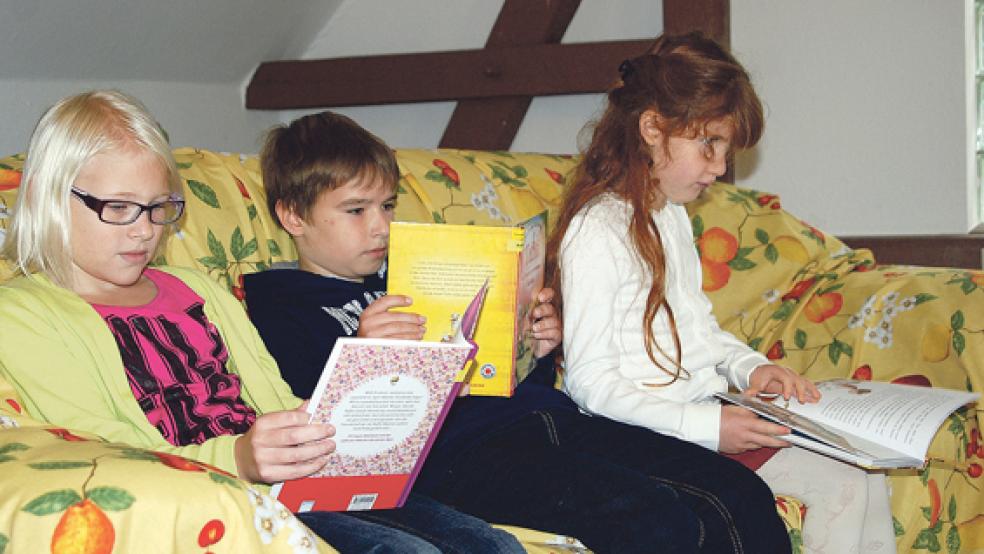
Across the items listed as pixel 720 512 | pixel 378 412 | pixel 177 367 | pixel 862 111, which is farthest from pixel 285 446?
pixel 862 111

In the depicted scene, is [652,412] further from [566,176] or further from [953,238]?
[953,238]

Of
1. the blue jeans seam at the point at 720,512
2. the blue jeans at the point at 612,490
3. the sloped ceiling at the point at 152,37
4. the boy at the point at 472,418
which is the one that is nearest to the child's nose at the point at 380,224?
the boy at the point at 472,418

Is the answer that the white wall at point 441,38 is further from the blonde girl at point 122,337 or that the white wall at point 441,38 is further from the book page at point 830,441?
the blonde girl at point 122,337

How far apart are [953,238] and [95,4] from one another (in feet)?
6.66

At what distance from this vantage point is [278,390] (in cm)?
145

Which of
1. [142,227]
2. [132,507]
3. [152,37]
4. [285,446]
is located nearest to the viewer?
[132,507]

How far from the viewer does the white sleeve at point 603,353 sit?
1.55 meters

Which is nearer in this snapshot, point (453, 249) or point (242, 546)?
point (242, 546)

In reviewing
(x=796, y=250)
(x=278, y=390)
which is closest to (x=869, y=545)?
(x=796, y=250)

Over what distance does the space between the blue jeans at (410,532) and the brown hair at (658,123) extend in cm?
45

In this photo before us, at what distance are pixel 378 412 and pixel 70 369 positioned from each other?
0.33m

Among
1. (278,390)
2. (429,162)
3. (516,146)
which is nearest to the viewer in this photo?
(278,390)

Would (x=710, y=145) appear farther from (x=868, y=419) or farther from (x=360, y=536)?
(x=360, y=536)

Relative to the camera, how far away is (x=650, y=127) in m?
1.71
